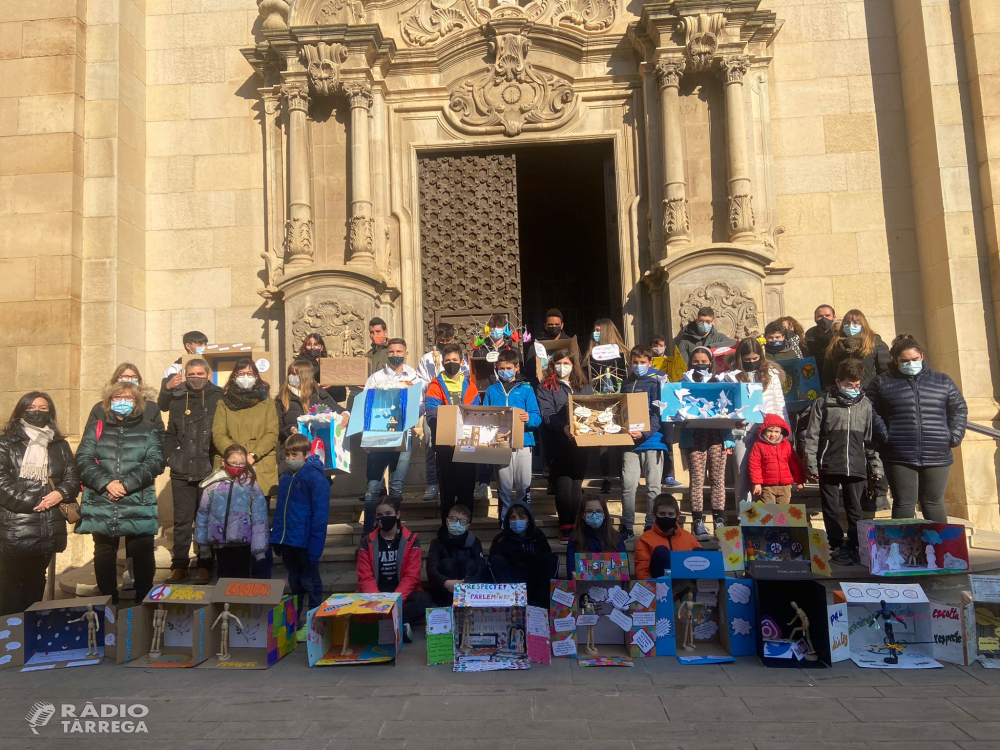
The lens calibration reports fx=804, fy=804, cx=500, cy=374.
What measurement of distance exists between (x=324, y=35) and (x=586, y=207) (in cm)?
719

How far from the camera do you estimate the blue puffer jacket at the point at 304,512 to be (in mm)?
6367

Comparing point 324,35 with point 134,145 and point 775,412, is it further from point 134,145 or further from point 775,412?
point 775,412

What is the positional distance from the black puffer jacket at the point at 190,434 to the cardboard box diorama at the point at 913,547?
219 inches

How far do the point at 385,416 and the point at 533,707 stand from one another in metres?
3.56

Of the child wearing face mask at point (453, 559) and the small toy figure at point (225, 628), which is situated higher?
the child wearing face mask at point (453, 559)

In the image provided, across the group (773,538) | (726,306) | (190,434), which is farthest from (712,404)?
(190,434)

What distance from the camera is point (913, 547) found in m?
Result: 6.36

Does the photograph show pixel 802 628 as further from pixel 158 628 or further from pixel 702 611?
pixel 158 628

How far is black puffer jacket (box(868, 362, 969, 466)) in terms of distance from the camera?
678 cm

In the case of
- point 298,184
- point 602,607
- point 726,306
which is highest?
point 298,184

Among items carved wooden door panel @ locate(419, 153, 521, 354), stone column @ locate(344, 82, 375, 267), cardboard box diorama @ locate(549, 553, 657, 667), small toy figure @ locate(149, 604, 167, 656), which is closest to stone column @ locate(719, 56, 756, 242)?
carved wooden door panel @ locate(419, 153, 521, 354)

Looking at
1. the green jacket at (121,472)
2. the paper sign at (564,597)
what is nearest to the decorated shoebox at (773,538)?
the paper sign at (564,597)

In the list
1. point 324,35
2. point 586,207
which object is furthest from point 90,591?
point 586,207

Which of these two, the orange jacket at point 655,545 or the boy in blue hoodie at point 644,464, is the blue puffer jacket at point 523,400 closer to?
the boy in blue hoodie at point 644,464
